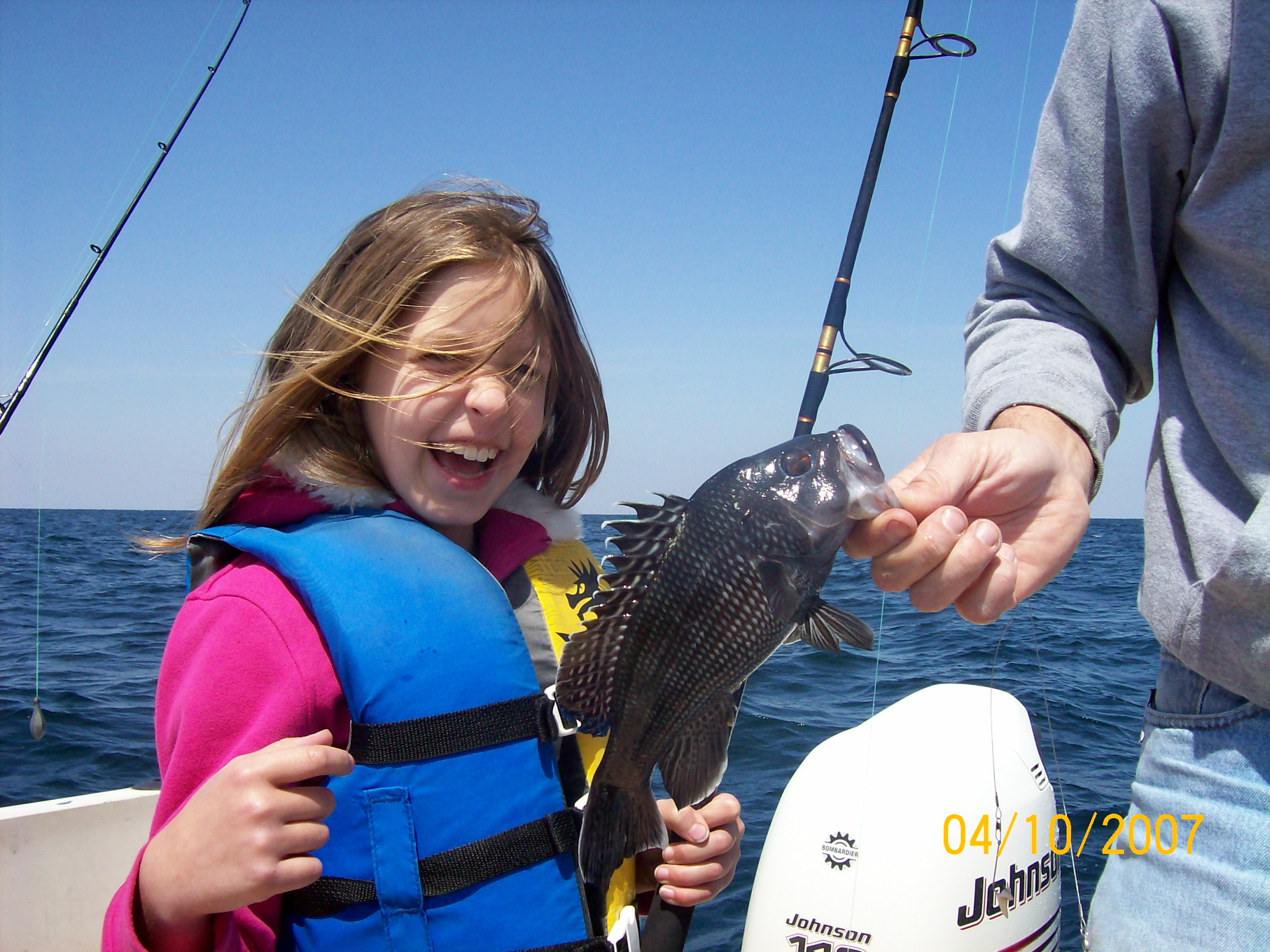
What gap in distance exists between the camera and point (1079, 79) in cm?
193

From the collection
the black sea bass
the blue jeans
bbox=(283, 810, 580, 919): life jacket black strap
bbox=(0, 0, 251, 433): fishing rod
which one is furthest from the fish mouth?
bbox=(0, 0, 251, 433): fishing rod

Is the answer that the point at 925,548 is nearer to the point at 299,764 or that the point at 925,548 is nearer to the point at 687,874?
the point at 299,764

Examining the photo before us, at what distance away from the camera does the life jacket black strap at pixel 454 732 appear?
6.99 ft

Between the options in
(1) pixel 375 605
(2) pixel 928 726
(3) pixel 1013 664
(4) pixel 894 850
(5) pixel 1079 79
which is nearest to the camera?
(5) pixel 1079 79

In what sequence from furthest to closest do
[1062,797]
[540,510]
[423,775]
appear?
[1062,797] < [540,510] < [423,775]

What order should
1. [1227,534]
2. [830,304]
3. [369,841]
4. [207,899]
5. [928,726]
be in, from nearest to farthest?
[1227,534] → [207,899] → [369,841] → [928,726] → [830,304]

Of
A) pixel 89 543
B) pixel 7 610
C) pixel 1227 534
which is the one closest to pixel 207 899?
pixel 1227 534

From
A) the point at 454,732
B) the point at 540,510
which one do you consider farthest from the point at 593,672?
the point at 540,510

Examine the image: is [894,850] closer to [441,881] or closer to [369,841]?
[441,881]

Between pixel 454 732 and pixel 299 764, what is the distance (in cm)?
62

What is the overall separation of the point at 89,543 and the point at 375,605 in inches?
1308

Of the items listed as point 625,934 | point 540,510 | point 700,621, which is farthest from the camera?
point 540,510

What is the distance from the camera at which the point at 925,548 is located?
1.55 m
